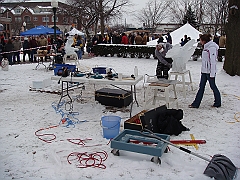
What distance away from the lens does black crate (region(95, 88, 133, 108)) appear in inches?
254

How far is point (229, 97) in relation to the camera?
24.9 ft

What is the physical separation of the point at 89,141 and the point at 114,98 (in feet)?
6.22

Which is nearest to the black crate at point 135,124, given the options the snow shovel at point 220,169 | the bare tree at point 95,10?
the snow shovel at point 220,169

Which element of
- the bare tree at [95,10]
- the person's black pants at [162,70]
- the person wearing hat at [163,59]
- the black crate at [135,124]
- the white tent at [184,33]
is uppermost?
the bare tree at [95,10]

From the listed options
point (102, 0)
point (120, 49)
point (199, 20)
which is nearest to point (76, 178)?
point (120, 49)

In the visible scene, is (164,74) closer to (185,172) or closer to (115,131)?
(115,131)

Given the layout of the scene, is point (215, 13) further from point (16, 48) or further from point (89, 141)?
point (89, 141)

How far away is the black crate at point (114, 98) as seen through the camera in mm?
6440

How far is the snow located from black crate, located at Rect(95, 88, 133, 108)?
175 millimetres

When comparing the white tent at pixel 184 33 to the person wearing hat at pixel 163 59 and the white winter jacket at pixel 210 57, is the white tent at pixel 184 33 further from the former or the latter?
the white winter jacket at pixel 210 57

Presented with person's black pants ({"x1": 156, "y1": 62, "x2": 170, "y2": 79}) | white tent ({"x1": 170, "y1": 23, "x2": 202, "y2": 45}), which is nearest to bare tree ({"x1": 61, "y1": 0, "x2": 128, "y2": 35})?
white tent ({"x1": 170, "y1": 23, "x2": 202, "y2": 45})

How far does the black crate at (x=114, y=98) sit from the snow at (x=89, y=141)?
6.9 inches

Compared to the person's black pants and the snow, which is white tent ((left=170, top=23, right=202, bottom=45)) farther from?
the person's black pants

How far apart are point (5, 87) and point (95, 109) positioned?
4042 mm
